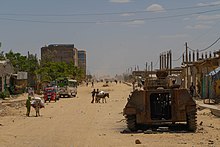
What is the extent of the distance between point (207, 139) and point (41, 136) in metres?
6.76

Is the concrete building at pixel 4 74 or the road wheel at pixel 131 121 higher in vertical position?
the concrete building at pixel 4 74

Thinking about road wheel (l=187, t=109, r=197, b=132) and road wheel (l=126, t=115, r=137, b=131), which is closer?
road wheel (l=187, t=109, r=197, b=132)

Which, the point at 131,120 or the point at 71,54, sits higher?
the point at 71,54

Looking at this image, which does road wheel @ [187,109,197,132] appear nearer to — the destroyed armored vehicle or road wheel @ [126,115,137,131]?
the destroyed armored vehicle

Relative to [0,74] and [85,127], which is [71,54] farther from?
[85,127]

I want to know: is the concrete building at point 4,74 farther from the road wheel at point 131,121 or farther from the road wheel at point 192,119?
the road wheel at point 192,119

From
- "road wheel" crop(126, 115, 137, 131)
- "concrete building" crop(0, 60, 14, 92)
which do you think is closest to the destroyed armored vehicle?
"road wheel" crop(126, 115, 137, 131)

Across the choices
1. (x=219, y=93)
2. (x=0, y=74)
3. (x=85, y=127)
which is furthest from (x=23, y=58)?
(x=85, y=127)

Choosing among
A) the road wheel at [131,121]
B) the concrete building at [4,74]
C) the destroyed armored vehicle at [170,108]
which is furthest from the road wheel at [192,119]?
the concrete building at [4,74]

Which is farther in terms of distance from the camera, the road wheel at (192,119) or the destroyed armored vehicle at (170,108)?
the destroyed armored vehicle at (170,108)

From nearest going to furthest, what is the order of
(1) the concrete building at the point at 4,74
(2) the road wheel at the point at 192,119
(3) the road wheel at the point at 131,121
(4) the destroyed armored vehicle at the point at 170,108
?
(2) the road wheel at the point at 192,119
(4) the destroyed armored vehicle at the point at 170,108
(3) the road wheel at the point at 131,121
(1) the concrete building at the point at 4,74

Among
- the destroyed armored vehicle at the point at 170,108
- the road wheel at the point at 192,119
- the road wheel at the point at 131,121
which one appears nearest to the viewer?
the road wheel at the point at 192,119

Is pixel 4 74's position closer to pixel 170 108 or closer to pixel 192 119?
pixel 170 108

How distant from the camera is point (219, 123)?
25.0 m
